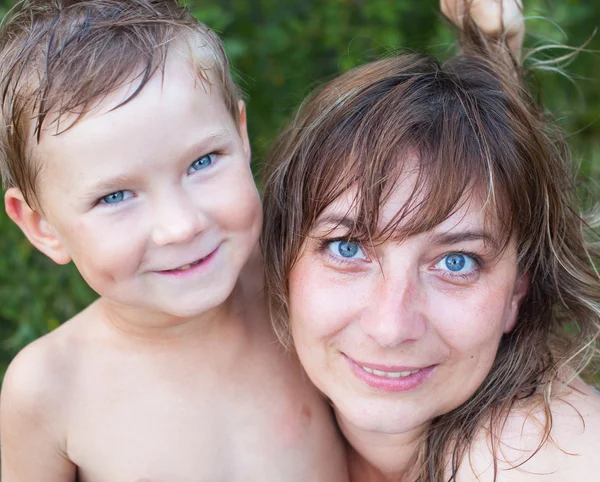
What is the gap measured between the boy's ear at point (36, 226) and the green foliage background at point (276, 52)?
3.56ft

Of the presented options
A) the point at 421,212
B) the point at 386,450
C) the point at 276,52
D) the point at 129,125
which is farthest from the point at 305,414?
the point at 276,52

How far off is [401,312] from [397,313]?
0.4 inches

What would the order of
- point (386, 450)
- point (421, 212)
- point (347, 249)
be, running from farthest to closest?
point (386, 450), point (347, 249), point (421, 212)

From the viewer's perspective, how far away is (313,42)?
384cm

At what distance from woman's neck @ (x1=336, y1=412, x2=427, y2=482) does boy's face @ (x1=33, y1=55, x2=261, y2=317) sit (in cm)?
68

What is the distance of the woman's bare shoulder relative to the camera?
6.50 feet

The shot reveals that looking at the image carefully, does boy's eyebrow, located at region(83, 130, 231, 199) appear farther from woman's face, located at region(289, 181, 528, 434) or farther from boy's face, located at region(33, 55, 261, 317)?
woman's face, located at region(289, 181, 528, 434)

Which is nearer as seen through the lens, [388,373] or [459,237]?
[459,237]

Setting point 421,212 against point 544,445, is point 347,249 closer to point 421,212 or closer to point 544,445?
point 421,212

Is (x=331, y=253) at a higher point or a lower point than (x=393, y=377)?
higher

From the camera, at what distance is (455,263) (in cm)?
196

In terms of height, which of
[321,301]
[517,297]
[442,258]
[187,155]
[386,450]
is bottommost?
[386,450]

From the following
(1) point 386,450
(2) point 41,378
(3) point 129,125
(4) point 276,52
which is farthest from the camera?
(4) point 276,52

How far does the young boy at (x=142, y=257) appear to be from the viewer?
181 cm
